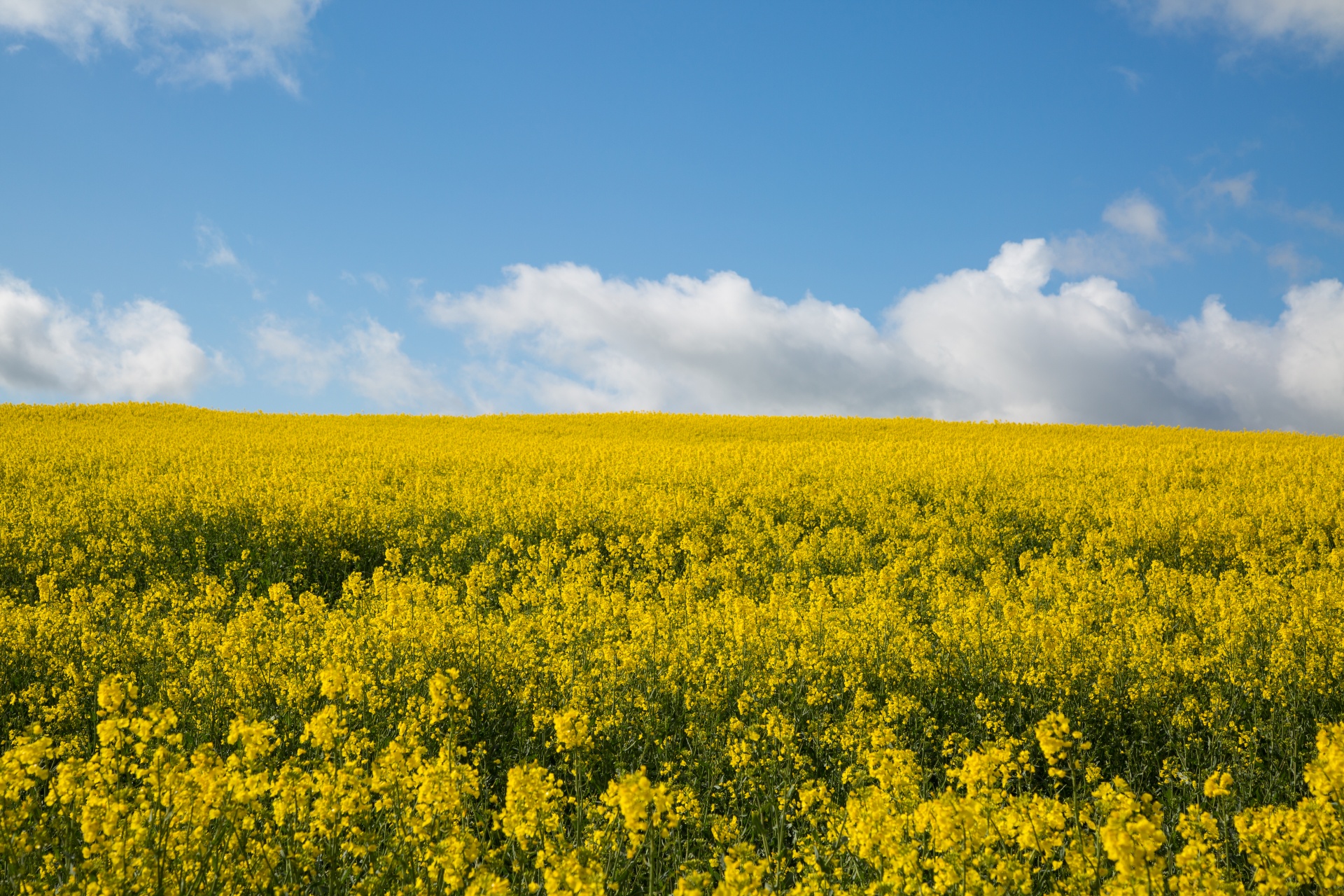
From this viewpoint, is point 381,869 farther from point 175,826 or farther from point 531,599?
point 531,599

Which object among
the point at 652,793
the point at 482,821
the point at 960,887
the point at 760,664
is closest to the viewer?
the point at 652,793

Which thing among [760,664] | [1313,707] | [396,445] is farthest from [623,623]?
[396,445]

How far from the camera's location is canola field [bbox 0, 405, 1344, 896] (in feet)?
9.73

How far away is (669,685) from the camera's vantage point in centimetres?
560

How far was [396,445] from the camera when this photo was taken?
73.0 ft

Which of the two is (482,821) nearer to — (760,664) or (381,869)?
(381,869)

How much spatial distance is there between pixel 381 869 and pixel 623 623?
14.0ft

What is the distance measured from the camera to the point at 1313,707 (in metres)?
5.49

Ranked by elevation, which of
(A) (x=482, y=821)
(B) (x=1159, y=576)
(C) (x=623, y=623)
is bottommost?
(A) (x=482, y=821)

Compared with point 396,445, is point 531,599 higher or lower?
lower

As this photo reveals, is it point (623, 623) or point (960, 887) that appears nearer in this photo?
point (960, 887)

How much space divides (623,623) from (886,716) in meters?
2.87

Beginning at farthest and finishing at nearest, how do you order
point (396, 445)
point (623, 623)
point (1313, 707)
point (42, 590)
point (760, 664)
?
1. point (396, 445)
2. point (42, 590)
3. point (623, 623)
4. point (760, 664)
5. point (1313, 707)

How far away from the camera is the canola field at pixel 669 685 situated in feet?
9.73
